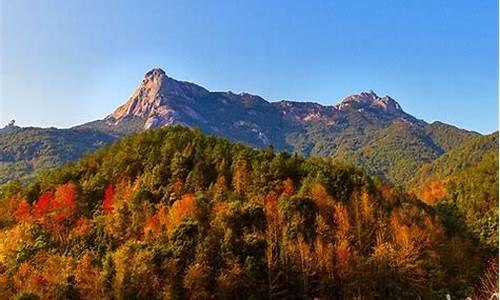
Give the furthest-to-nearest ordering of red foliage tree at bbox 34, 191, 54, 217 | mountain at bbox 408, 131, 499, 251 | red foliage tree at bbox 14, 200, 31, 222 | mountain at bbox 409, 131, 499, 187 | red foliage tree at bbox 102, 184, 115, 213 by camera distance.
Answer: mountain at bbox 409, 131, 499, 187 < mountain at bbox 408, 131, 499, 251 < red foliage tree at bbox 34, 191, 54, 217 < red foliage tree at bbox 102, 184, 115, 213 < red foliage tree at bbox 14, 200, 31, 222

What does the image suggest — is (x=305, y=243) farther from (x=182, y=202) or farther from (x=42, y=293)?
(x=42, y=293)

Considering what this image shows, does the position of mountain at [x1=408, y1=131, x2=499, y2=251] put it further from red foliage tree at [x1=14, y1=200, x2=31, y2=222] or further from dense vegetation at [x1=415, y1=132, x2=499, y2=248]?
red foliage tree at [x1=14, y1=200, x2=31, y2=222]

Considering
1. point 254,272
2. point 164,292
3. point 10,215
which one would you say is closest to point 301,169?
point 254,272

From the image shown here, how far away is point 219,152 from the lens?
67.6m

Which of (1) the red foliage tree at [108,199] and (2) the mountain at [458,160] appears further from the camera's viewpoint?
(2) the mountain at [458,160]

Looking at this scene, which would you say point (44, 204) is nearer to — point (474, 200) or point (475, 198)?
point (474, 200)

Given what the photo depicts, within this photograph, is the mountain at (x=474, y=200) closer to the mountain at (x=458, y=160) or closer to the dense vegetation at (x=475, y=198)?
the dense vegetation at (x=475, y=198)

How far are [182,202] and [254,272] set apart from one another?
12496mm

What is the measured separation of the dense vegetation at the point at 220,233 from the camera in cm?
4781

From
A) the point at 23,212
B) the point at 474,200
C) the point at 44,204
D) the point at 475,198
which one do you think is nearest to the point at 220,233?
the point at 44,204

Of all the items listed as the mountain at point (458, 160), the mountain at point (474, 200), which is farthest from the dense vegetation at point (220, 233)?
the mountain at point (458, 160)

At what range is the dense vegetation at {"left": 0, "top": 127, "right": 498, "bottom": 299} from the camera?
47812mm

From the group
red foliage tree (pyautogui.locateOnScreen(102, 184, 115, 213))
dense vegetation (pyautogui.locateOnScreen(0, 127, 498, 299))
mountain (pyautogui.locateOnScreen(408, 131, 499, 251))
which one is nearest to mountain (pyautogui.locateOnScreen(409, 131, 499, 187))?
mountain (pyautogui.locateOnScreen(408, 131, 499, 251))

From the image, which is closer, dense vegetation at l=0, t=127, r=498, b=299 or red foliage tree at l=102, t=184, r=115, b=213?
dense vegetation at l=0, t=127, r=498, b=299
